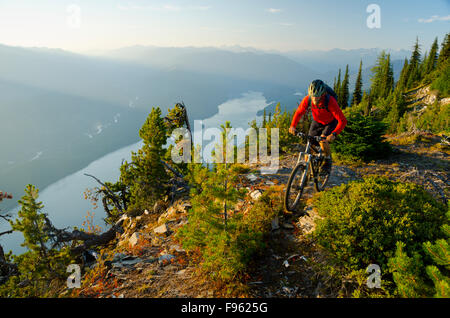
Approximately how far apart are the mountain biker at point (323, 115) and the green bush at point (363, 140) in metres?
4.07

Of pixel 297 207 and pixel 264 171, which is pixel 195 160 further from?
pixel 297 207

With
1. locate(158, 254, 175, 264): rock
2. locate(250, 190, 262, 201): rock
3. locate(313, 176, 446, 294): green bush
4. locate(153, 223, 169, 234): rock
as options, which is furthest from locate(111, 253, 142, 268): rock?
locate(313, 176, 446, 294): green bush

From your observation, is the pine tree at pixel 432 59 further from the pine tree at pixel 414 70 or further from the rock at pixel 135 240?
the rock at pixel 135 240

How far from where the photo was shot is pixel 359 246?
403 cm

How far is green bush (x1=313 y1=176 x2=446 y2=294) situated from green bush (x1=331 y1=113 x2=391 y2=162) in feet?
15.8

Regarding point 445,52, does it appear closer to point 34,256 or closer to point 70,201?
point 34,256

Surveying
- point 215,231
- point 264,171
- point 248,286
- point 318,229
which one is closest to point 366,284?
point 318,229

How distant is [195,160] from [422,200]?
629cm

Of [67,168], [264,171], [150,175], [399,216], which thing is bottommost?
[67,168]

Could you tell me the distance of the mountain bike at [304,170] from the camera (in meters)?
5.32

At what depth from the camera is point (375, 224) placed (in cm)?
404

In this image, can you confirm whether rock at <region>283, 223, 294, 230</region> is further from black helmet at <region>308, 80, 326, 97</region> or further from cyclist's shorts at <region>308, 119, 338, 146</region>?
black helmet at <region>308, 80, 326, 97</region>

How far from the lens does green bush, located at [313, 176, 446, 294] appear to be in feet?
12.5

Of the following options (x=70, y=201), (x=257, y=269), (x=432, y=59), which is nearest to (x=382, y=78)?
(x=432, y=59)
